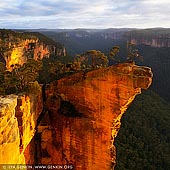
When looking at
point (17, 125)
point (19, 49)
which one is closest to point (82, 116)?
point (17, 125)

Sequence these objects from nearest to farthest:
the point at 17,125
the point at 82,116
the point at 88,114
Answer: the point at 17,125 → the point at 88,114 → the point at 82,116

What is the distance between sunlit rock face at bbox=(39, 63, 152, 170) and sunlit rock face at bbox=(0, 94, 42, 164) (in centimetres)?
150

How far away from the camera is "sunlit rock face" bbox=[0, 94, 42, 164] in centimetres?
1253

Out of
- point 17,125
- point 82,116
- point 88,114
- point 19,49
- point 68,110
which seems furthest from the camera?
point 19,49

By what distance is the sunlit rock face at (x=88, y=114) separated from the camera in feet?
57.1

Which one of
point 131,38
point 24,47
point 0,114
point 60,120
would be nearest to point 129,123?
point 24,47

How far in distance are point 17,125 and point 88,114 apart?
17.7ft

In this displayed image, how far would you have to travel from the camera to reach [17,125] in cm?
1427

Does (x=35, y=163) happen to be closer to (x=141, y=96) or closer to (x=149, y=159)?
(x=149, y=159)

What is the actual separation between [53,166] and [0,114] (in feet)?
26.6

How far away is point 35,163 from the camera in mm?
18797

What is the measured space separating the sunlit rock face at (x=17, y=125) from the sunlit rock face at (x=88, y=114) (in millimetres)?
1496

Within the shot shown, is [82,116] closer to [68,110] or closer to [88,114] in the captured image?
[88,114]

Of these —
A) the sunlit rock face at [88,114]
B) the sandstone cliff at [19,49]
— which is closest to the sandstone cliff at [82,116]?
the sunlit rock face at [88,114]
